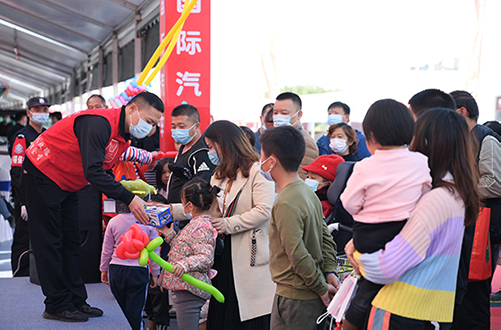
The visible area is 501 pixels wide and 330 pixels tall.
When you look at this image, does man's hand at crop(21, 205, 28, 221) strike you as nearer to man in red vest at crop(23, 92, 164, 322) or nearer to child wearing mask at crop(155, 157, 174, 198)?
child wearing mask at crop(155, 157, 174, 198)

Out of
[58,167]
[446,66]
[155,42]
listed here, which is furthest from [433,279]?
[446,66]

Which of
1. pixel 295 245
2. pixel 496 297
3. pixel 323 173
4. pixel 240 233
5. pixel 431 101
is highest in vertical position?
pixel 431 101

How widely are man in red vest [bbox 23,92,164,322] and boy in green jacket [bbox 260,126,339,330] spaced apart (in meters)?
1.10

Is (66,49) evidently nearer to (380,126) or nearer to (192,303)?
(192,303)

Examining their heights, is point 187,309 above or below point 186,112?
below

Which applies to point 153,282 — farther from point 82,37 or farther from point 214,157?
point 82,37

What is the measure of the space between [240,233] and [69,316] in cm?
126

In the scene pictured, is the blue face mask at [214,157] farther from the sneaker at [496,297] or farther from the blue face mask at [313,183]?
the sneaker at [496,297]

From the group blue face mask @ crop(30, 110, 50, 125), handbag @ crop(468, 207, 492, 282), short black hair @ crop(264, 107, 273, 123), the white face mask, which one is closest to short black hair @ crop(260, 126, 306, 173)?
handbag @ crop(468, 207, 492, 282)

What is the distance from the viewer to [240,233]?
291 centimetres

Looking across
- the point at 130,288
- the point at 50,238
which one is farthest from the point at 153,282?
the point at 50,238

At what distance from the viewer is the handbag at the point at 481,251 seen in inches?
114

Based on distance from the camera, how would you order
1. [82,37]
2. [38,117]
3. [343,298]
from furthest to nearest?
[82,37] < [38,117] < [343,298]

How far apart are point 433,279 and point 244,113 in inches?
461
